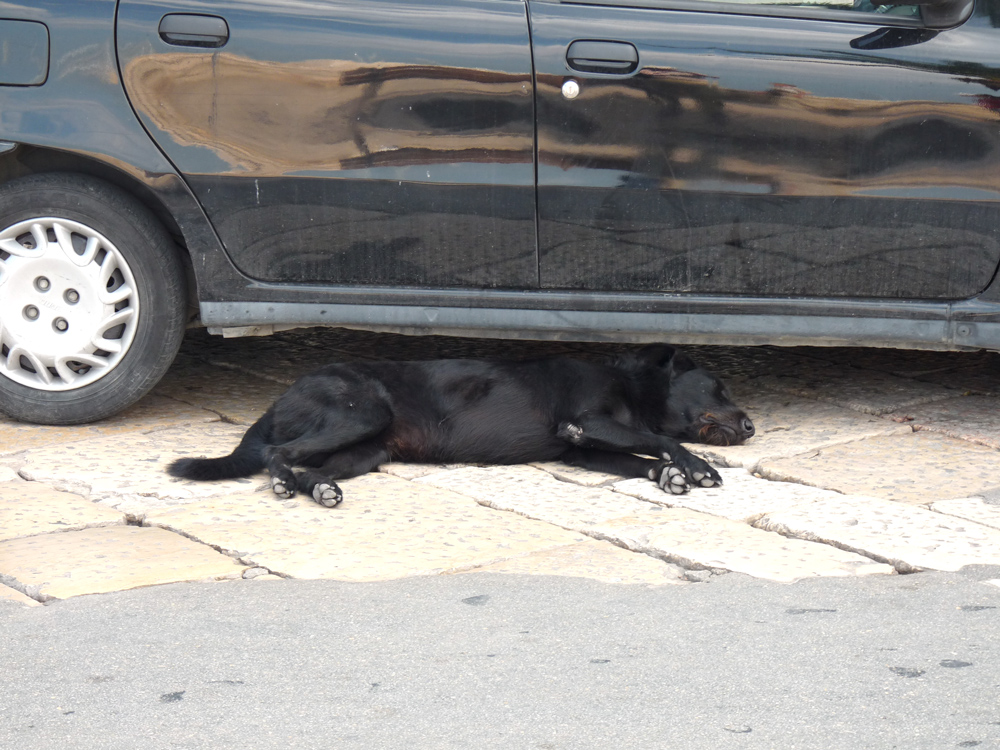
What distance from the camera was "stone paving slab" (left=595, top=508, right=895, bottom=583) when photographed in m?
3.38

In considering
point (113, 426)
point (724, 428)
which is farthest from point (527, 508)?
point (113, 426)

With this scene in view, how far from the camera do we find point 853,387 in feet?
17.4

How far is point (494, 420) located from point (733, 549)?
4.00 ft

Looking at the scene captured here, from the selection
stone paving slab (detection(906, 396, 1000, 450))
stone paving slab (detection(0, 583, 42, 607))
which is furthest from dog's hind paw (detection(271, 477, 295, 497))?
stone paving slab (detection(906, 396, 1000, 450))

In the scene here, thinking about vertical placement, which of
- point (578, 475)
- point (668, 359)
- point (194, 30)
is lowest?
point (578, 475)

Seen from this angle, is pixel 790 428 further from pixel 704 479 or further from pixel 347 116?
pixel 347 116

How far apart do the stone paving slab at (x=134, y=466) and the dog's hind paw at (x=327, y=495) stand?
316mm

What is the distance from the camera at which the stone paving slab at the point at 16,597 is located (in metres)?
3.14

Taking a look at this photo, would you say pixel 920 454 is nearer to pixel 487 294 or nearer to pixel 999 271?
pixel 999 271

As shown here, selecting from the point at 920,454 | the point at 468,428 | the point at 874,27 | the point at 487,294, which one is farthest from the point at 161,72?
the point at 920,454

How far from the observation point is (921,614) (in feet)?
10.00

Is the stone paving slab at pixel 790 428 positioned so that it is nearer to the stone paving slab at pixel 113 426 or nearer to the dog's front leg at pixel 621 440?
the dog's front leg at pixel 621 440

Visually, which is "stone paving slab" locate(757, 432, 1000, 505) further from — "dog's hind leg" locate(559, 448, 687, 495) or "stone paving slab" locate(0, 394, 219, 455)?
"stone paving slab" locate(0, 394, 219, 455)

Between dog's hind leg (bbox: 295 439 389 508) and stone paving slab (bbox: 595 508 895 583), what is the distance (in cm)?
87
